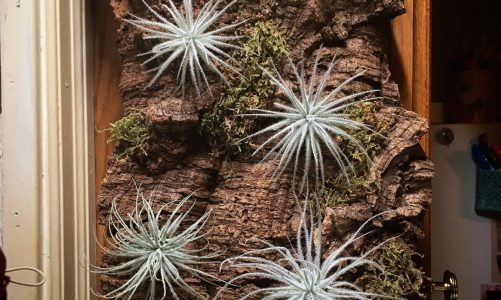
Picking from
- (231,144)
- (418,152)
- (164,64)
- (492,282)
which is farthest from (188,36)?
(492,282)

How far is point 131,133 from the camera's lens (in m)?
0.87

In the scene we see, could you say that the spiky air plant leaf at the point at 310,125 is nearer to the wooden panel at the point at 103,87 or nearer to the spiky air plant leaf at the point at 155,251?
the spiky air plant leaf at the point at 155,251

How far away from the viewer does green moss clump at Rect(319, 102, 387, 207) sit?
0.84 m

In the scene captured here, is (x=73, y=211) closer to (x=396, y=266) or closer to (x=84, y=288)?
(x=84, y=288)

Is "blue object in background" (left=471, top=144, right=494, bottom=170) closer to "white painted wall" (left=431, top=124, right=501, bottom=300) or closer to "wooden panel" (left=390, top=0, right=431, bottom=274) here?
"white painted wall" (left=431, top=124, right=501, bottom=300)

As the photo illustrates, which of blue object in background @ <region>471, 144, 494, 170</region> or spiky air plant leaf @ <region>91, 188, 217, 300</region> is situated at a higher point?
blue object in background @ <region>471, 144, 494, 170</region>

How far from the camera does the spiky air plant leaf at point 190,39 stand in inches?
Answer: 31.7

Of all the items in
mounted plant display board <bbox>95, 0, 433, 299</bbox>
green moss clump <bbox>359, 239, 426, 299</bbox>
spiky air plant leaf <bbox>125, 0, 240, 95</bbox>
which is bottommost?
green moss clump <bbox>359, 239, 426, 299</bbox>

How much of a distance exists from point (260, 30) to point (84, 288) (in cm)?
61

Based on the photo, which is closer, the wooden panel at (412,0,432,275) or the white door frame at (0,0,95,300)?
the white door frame at (0,0,95,300)

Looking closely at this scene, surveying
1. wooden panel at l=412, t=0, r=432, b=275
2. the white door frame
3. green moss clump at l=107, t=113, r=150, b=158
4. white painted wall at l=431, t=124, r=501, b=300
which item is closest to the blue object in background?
white painted wall at l=431, t=124, r=501, b=300

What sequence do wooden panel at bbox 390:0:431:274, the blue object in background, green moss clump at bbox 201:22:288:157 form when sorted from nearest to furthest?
green moss clump at bbox 201:22:288:157, wooden panel at bbox 390:0:431:274, the blue object in background

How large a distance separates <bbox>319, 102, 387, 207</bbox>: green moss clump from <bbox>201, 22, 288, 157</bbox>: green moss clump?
0.16 m

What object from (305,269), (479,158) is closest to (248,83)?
(305,269)
